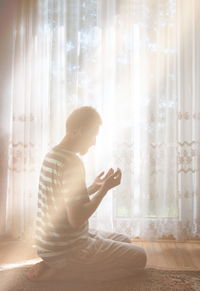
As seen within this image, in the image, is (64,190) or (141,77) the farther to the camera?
(141,77)

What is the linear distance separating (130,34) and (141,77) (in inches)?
13.8

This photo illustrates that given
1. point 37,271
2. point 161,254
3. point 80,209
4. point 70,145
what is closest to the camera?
point 80,209

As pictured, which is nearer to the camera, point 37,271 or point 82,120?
point 82,120

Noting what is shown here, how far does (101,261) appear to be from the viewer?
194 centimetres

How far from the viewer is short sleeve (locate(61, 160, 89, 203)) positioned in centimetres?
177

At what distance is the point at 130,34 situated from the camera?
9.65ft

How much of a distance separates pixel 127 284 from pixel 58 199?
591 mm

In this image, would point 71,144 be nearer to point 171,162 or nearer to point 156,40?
point 171,162

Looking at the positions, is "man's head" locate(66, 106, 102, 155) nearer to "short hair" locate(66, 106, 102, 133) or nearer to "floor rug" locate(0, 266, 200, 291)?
"short hair" locate(66, 106, 102, 133)

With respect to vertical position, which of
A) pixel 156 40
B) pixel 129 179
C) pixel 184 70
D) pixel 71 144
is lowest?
pixel 129 179

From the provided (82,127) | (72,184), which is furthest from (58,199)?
(82,127)

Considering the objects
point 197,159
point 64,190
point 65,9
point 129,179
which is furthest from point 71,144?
point 65,9

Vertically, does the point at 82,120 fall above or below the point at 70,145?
above

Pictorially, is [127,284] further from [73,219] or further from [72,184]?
[72,184]
